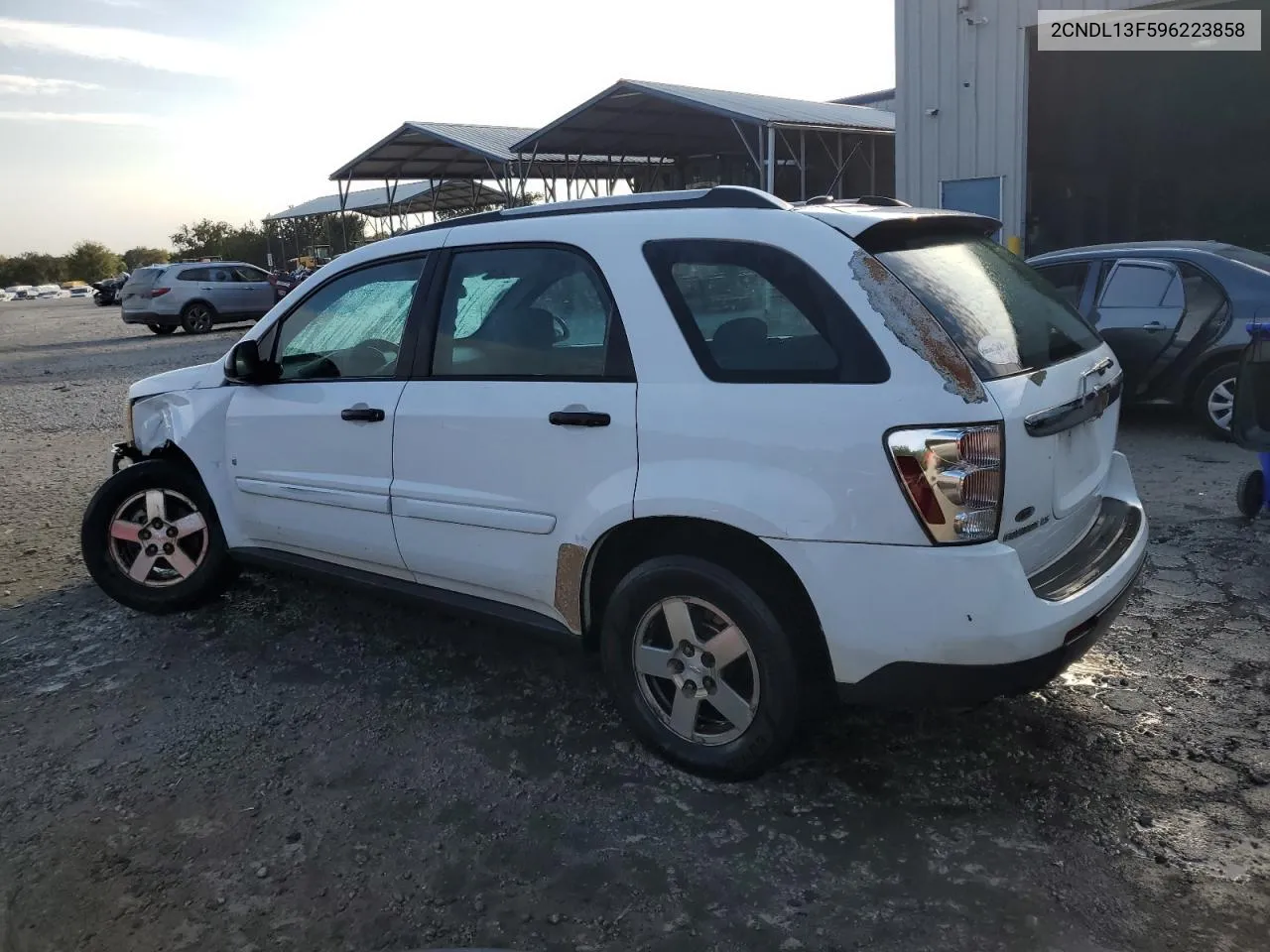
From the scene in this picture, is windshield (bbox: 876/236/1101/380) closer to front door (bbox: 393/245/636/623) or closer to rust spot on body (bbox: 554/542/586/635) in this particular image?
front door (bbox: 393/245/636/623)

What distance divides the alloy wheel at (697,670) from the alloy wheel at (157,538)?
2.52 m

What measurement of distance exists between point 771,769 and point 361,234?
174 feet

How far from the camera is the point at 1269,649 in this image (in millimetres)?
3846

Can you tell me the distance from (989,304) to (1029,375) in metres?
0.30

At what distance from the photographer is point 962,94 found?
41.2 feet

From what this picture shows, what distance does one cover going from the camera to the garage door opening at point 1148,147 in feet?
53.7

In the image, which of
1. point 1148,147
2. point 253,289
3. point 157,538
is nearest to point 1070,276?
point 157,538

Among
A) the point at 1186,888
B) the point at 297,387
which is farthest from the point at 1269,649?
the point at 297,387

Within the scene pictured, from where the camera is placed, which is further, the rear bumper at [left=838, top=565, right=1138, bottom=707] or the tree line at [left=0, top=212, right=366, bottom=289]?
the tree line at [left=0, top=212, right=366, bottom=289]

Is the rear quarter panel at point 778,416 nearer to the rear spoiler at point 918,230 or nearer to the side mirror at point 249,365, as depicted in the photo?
the rear spoiler at point 918,230

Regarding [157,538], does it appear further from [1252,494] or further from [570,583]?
[1252,494]

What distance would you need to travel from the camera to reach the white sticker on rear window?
2740 millimetres

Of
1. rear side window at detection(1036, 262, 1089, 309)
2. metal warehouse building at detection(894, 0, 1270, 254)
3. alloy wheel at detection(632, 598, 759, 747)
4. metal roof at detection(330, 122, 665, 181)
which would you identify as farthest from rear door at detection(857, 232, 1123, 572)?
metal roof at detection(330, 122, 665, 181)

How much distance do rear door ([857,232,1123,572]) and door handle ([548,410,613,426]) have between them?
919mm
